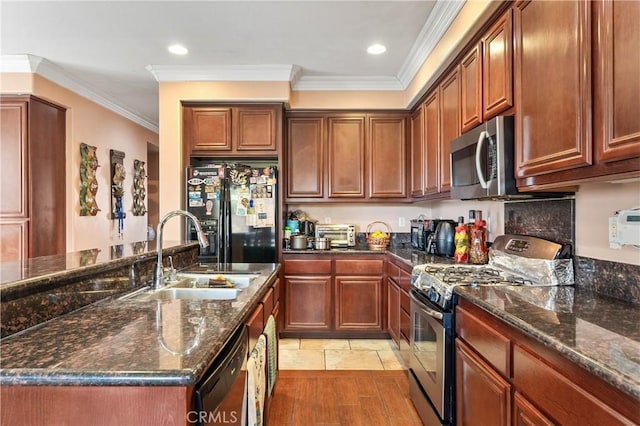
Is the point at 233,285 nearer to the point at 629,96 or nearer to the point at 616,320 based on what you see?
the point at 616,320

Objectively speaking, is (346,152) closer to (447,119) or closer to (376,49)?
(376,49)

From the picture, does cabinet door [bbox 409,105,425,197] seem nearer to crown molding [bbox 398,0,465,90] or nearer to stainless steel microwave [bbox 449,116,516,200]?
crown molding [bbox 398,0,465,90]

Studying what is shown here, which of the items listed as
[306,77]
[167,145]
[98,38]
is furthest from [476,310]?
[98,38]

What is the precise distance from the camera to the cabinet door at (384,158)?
12.5 ft

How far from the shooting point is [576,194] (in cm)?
176

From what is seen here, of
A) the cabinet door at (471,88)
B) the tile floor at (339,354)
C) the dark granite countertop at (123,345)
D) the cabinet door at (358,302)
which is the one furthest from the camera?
the cabinet door at (358,302)

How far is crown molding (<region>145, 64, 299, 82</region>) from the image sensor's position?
11.2 ft

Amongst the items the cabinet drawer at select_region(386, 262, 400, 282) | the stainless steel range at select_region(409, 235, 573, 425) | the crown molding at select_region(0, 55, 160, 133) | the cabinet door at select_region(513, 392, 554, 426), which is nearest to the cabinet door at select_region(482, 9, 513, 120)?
the stainless steel range at select_region(409, 235, 573, 425)

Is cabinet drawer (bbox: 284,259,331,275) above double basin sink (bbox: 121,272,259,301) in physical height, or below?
below

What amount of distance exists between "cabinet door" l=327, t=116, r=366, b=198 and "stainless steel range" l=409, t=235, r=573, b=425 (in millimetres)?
1723

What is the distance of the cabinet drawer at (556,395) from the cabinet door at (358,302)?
2.26 metres

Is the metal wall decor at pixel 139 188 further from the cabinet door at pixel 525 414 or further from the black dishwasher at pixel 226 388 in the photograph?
the cabinet door at pixel 525 414

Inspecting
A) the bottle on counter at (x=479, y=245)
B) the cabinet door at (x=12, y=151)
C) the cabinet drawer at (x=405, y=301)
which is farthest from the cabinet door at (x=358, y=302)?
the cabinet door at (x=12, y=151)

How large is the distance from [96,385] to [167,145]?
3043 millimetres
